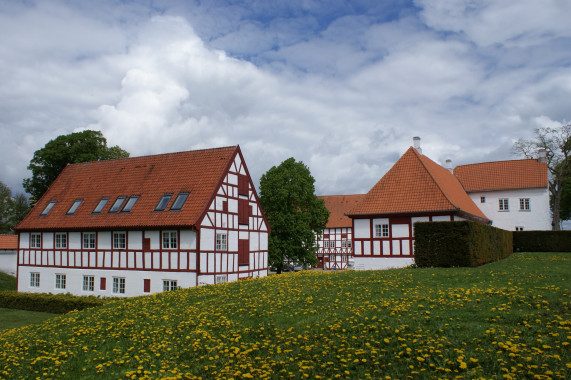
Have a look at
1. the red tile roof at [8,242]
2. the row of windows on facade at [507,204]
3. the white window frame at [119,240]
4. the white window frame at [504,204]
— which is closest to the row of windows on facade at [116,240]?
the white window frame at [119,240]

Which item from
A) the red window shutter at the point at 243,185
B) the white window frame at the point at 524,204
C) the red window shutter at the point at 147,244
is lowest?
the red window shutter at the point at 147,244

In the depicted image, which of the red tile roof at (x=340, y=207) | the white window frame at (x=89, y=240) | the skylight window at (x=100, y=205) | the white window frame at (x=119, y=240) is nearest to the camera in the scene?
the white window frame at (x=119, y=240)

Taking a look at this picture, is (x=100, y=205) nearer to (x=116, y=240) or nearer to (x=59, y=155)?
(x=116, y=240)

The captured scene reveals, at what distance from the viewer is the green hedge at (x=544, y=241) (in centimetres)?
3778

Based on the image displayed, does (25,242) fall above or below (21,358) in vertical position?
above

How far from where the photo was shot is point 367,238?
3272 centimetres

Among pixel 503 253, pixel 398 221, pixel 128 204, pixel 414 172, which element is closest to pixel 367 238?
pixel 398 221

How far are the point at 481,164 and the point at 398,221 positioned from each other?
25426 mm

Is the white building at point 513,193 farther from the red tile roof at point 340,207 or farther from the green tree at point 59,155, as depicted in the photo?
the green tree at point 59,155

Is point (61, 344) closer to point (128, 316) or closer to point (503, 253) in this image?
point (128, 316)

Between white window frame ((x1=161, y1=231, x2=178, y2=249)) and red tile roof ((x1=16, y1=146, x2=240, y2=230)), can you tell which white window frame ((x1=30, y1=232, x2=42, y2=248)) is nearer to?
red tile roof ((x1=16, y1=146, x2=240, y2=230))

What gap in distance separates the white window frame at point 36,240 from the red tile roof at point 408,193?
24.1m

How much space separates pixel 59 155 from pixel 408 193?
3766 centimetres

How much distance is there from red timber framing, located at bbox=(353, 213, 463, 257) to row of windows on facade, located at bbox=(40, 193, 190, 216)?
40.6ft
